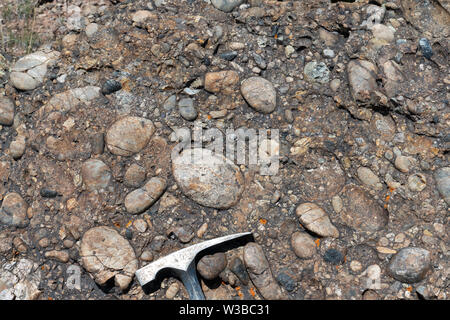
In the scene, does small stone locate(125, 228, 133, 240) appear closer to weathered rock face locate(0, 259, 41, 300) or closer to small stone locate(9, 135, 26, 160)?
weathered rock face locate(0, 259, 41, 300)

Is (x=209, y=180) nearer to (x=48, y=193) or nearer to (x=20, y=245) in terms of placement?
(x=48, y=193)

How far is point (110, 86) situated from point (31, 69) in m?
0.63

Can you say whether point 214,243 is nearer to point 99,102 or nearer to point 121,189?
point 121,189

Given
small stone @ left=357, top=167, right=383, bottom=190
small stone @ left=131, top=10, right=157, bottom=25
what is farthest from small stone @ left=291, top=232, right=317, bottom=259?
small stone @ left=131, top=10, right=157, bottom=25

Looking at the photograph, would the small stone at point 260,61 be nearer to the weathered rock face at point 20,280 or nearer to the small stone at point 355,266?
the small stone at point 355,266

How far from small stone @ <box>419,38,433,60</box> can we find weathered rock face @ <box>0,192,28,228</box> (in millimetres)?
2833

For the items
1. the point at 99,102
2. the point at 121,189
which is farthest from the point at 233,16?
the point at 121,189

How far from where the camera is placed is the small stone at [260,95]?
286 cm

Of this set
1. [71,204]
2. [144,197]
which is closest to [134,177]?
[144,197]

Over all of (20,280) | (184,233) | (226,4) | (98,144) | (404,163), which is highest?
(226,4)

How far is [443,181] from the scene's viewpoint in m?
2.60

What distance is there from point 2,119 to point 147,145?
3.50 ft

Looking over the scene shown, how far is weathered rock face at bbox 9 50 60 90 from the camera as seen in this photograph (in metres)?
3.01
